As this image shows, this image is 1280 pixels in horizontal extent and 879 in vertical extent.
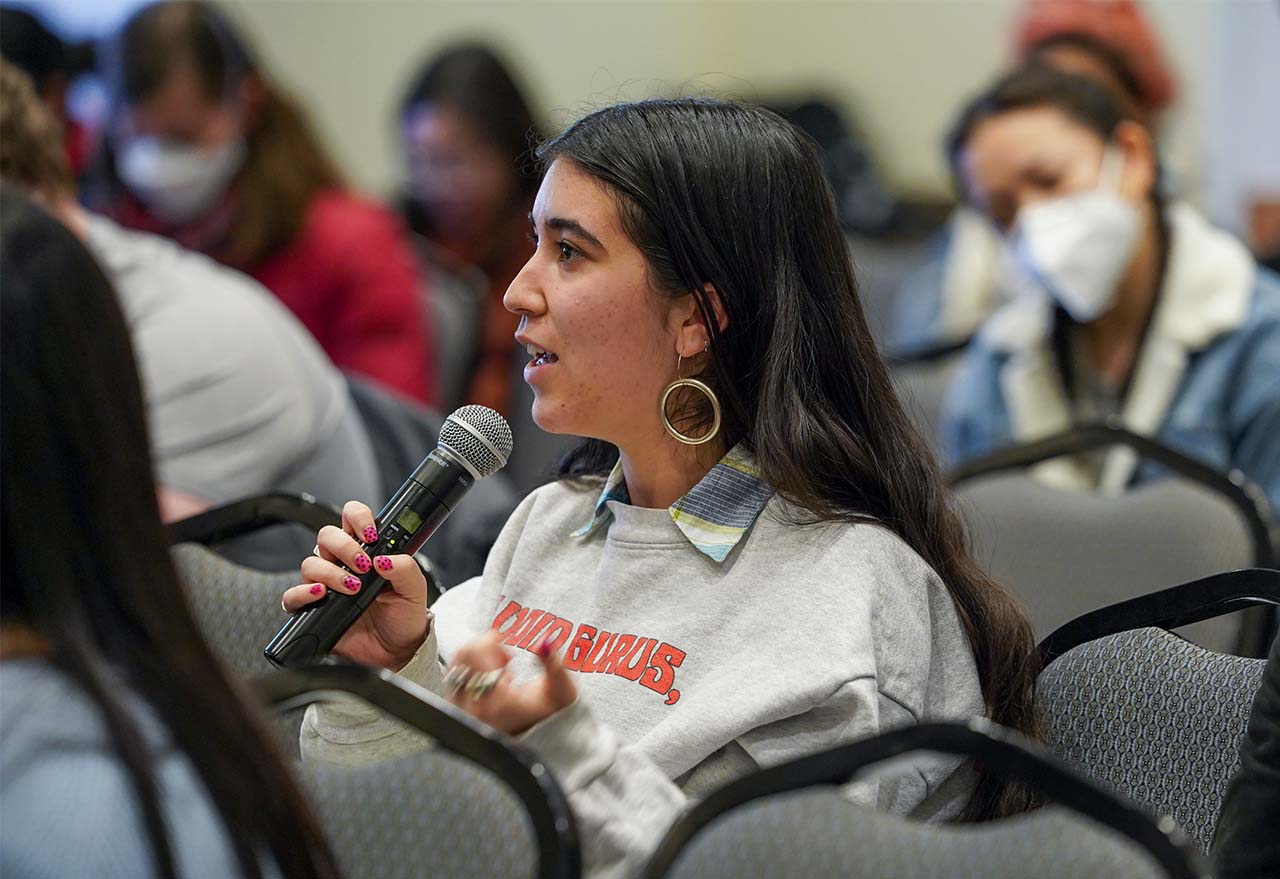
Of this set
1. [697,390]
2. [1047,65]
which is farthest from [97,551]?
[1047,65]

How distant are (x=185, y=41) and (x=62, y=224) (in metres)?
2.24

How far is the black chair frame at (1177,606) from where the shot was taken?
128 cm

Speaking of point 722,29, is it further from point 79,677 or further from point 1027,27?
point 79,677

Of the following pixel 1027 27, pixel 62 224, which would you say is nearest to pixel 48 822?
pixel 62 224

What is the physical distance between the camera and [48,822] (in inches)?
35.1

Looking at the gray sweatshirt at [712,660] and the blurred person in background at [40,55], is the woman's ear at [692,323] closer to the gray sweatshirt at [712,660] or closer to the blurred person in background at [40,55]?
the gray sweatshirt at [712,660]

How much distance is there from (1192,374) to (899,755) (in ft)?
5.45

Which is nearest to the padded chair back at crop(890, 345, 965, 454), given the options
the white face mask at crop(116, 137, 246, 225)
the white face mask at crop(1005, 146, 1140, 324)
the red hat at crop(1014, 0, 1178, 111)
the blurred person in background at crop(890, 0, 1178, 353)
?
the blurred person in background at crop(890, 0, 1178, 353)

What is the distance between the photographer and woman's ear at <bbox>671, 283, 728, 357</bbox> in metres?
1.37

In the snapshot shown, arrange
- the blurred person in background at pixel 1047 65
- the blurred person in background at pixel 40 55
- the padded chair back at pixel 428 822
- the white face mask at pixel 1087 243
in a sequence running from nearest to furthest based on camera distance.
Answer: the padded chair back at pixel 428 822, the white face mask at pixel 1087 243, the blurred person in background at pixel 1047 65, the blurred person in background at pixel 40 55

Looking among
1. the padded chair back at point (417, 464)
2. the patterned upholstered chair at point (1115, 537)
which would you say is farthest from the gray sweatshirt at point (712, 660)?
the padded chair back at point (417, 464)

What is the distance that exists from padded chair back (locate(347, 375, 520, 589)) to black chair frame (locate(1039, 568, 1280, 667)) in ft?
2.51

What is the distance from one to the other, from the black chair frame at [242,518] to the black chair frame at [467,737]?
0.61m

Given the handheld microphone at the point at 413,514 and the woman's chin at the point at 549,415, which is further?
the woman's chin at the point at 549,415
